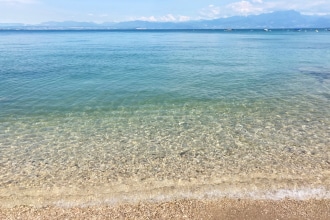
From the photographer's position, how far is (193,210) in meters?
10.4

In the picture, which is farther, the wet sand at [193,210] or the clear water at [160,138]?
the clear water at [160,138]

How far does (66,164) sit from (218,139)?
318 inches

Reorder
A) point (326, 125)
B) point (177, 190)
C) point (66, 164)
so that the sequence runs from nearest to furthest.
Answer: point (177, 190), point (66, 164), point (326, 125)

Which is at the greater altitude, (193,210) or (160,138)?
(160,138)

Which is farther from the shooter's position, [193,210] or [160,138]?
[160,138]

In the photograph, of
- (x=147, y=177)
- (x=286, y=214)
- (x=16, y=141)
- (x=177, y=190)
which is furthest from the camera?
(x=16, y=141)

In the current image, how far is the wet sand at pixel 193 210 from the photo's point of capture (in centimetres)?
1004

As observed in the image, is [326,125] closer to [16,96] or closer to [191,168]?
[191,168]

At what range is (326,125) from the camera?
1862 cm

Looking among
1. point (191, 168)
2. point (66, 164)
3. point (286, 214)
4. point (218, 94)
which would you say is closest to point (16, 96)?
point (66, 164)

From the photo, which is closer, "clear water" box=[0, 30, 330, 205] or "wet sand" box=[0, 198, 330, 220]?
"wet sand" box=[0, 198, 330, 220]

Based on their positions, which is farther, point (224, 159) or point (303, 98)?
point (303, 98)

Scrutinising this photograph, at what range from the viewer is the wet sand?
1004 cm

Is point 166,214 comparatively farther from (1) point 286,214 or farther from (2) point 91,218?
(1) point 286,214
